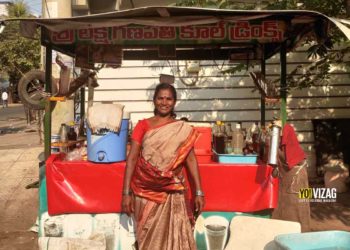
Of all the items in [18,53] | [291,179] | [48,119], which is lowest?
[291,179]

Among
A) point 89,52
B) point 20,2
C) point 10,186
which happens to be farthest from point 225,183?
point 20,2

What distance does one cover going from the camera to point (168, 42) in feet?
14.4

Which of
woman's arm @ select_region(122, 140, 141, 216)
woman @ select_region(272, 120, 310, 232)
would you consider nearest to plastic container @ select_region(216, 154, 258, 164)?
woman @ select_region(272, 120, 310, 232)

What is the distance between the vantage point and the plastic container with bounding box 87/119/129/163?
414 cm

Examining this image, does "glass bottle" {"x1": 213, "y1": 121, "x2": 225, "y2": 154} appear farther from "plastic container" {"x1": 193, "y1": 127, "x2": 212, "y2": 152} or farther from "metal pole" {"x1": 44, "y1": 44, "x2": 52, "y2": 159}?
"metal pole" {"x1": 44, "y1": 44, "x2": 52, "y2": 159}

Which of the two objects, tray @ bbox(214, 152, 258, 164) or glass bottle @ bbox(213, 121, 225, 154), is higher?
glass bottle @ bbox(213, 121, 225, 154)

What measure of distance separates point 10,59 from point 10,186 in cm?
1600

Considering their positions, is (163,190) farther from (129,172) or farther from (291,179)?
(291,179)

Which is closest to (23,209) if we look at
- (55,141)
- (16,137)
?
(55,141)

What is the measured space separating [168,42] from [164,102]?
115cm

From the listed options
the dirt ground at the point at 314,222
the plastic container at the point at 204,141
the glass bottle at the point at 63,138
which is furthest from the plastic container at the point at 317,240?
the glass bottle at the point at 63,138

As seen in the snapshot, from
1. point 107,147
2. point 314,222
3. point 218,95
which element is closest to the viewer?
point 107,147

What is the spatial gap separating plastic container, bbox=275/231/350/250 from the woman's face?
55.4 inches

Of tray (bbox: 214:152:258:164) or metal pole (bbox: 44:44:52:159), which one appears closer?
tray (bbox: 214:152:258:164)
